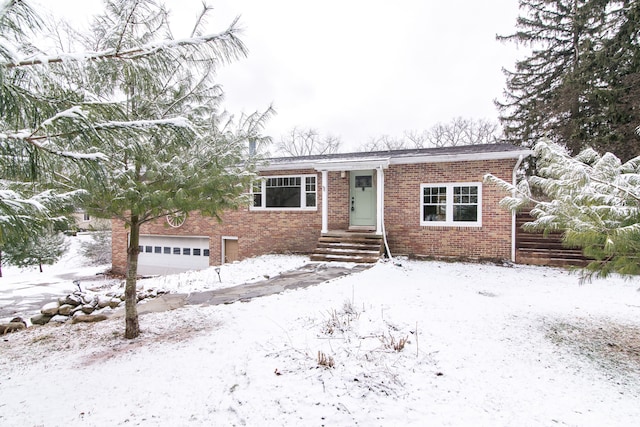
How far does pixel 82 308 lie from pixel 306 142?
33.2 meters

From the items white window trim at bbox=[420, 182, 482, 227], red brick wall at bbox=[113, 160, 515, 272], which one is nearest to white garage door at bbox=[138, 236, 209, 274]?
red brick wall at bbox=[113, 160, 515, 272]

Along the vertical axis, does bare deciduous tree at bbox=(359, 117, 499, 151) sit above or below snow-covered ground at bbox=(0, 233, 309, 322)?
above

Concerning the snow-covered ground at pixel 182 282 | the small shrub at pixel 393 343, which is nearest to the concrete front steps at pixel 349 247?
the snow-covered ground at pixel 182 282

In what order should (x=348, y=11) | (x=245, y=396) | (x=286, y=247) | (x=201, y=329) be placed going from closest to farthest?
(x=245, y=396), (x=201, y=329), (x=348, y=11), (x=286, y=247)

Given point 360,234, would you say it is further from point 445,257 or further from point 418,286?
point 418,286

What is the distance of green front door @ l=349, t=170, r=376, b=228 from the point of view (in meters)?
10.5

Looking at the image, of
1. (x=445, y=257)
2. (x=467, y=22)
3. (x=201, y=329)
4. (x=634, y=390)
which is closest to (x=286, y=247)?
(x=445, y=257)

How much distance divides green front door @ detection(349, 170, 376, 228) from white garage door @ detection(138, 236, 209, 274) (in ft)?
19.2

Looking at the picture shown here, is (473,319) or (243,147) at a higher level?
(243,147)

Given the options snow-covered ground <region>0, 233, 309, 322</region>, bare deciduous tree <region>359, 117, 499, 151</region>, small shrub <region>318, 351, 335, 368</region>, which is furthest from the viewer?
bare deciduous tree <region>359, 117, 499, 151</region>

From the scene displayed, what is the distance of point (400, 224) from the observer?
9.90 m

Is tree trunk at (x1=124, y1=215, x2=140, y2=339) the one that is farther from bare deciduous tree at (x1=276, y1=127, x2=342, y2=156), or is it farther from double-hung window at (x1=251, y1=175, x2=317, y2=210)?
bare deciduous tree at (x1=276, y1=127, x2=342, y2=156)

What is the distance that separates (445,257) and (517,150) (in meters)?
3.58

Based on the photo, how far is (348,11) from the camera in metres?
10.4
